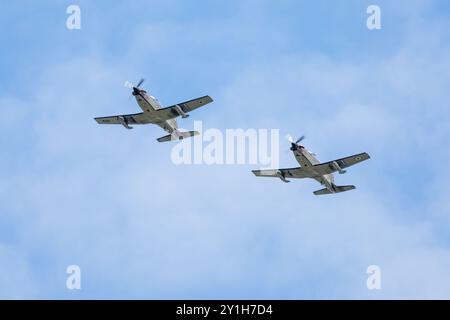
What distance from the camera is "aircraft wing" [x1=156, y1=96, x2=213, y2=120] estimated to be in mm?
102938

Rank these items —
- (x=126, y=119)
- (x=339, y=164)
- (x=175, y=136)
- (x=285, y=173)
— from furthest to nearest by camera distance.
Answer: (x=175, y=136)
(x=126, y=119)
(x=285, y=173)
(x=339, y=164)

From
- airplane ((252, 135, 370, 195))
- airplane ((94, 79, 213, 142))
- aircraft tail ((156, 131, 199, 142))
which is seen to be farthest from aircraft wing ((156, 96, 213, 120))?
airplane ((252, 135, 370, 195))

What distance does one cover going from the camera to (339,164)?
333ft

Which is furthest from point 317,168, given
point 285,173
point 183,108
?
point 183,108

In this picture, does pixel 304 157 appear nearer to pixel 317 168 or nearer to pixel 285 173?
pixel 317 168

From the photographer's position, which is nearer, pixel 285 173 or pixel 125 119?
pixel 285 173

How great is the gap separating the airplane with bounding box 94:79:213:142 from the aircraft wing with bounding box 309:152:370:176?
13.1m

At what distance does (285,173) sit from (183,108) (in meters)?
12.7

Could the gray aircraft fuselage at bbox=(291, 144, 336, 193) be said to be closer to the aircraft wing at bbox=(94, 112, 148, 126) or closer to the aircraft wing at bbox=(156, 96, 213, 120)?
the aircraft wing at bbox=(156, 96, 213, 120)
